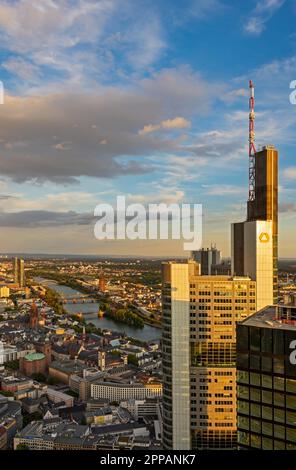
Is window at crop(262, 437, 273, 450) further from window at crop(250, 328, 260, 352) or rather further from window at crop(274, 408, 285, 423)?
window at crop(250, 328, 260, 352)

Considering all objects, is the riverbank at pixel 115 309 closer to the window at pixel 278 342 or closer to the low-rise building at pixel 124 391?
the low-rise building at pixel 124 391

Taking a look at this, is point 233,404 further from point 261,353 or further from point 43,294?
point 43,294

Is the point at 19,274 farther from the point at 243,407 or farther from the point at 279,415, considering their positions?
the point at 279,415

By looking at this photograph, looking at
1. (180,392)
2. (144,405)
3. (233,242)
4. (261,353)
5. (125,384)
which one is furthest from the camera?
(125,384)

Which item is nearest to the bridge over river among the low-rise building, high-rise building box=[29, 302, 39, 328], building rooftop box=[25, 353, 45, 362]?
high-rise building box=[29, 302, 39, 328]

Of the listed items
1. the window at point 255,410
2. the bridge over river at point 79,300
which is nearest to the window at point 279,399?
the window at point 255,410

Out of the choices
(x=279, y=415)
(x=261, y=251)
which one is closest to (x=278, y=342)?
(x=279, y=415)

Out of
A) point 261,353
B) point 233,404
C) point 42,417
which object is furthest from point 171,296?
point 42,417
